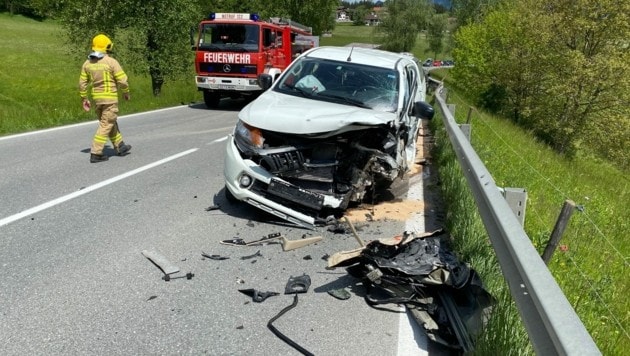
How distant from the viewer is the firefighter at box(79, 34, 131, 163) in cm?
778

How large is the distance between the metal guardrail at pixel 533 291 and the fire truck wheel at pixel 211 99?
13.5 m

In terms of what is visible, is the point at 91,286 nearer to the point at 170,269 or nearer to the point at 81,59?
the point at 170,269

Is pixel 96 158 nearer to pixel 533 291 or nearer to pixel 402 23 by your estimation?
pixel 533 291

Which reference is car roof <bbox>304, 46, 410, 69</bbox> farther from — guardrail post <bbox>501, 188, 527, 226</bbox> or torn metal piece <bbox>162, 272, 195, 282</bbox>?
torn metal piece <bbox>162, 272, 195, 282</bbox>

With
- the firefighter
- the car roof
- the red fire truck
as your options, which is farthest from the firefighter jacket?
the red fire truck

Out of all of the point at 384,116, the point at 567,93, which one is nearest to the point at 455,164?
the point at 384,116

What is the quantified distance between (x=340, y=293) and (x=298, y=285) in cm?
34

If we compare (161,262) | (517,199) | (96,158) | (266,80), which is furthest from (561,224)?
(96,158)

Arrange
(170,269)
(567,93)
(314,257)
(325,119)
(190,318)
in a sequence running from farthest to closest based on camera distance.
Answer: (567,93)
(325,119)
(314,257)
(170,269)
(190,318)

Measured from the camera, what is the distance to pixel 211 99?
53.1 ft

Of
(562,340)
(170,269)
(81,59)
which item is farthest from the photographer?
(81,59)

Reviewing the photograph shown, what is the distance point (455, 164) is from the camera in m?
6.99

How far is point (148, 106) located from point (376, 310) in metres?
13.1

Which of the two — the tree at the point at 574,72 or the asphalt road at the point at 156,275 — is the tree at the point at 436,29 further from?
the asphalt road at the point at 156,275
